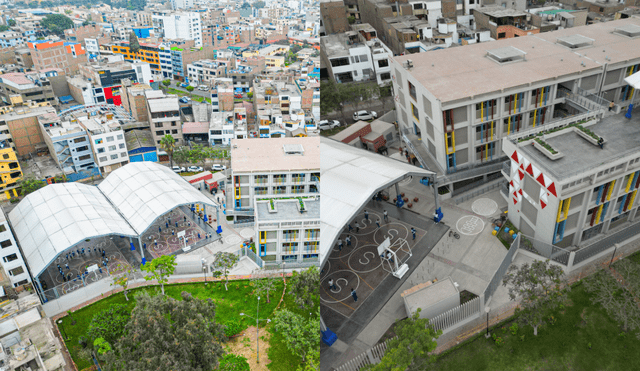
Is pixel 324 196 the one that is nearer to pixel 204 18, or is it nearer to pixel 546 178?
pixel 546 178

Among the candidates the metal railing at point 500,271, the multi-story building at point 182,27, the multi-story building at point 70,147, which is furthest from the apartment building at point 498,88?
the multi-story building at point 182,27

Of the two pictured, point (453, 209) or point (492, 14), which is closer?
point (453, 209)

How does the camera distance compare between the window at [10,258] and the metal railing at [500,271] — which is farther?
the window at [10,258]

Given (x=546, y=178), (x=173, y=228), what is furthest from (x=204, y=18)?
(x=546, y=178)

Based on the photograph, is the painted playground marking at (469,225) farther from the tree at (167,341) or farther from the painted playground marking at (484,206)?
the tree at (167,341)

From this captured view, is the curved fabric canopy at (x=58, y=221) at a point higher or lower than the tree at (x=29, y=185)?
higher

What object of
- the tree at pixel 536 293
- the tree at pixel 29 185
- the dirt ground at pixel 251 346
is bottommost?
the tree at pixel 29 185
